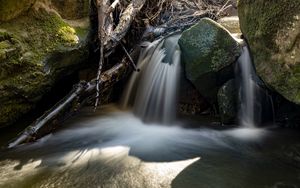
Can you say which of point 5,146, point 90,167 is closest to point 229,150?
point 90,167

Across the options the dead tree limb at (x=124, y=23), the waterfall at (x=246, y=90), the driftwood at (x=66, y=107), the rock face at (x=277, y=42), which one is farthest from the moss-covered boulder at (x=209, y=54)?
the driftwood at (x=66, y=107)

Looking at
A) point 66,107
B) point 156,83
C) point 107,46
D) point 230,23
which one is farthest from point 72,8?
point 230,23

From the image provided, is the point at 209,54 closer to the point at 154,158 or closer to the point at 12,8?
the point at 154,158

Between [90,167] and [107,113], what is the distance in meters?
2.13

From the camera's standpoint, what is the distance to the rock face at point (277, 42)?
3.80 meters

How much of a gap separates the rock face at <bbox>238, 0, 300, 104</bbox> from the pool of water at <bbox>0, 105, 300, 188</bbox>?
35.1 inches

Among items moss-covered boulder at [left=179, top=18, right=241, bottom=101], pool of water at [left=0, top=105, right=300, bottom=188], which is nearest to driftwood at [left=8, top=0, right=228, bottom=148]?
pool of water at [left=0, top=105, right=300, bottom=188]

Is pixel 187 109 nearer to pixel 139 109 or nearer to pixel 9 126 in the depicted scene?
pixel 139 109

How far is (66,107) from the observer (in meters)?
5.25

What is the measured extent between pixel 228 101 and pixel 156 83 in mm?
1419

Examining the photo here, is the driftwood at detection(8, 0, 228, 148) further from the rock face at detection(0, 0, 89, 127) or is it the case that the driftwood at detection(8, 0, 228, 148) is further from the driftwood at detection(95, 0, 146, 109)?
the rock face at detection(0, 0, 89, 127)

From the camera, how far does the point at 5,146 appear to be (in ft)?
15.1

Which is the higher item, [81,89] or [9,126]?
[81,89]

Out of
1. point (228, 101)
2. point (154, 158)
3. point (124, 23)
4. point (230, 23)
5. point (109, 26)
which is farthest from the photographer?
point (230, 23)
